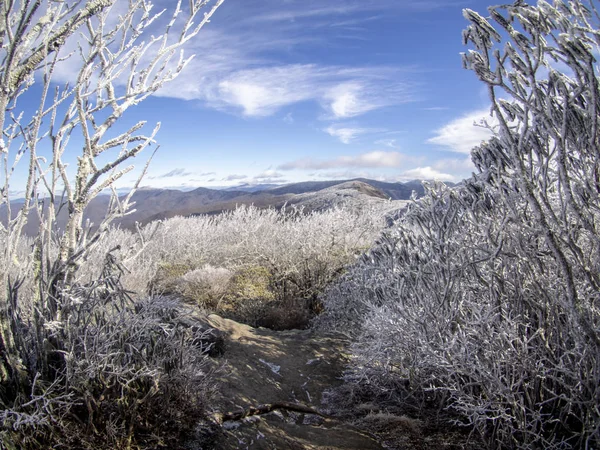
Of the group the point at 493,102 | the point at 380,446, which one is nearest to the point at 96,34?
the point at 493,102

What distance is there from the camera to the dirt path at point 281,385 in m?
3.42

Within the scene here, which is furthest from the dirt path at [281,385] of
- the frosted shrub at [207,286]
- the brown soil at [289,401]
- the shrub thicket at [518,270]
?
the frosted shrub at [207,286]

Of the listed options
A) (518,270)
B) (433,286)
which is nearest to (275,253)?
(433,286)

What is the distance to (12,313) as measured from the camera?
2670 millimetres

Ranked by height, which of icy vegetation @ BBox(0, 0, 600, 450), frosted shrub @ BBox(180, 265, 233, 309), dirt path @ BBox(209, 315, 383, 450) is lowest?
dirt path @ BBox(209, 315, 383, 450)

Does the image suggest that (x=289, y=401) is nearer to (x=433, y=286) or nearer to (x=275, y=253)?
(x=433, y=286)

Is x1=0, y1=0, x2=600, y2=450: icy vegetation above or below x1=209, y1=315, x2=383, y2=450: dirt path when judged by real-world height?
above

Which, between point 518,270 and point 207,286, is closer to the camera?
point 518,270

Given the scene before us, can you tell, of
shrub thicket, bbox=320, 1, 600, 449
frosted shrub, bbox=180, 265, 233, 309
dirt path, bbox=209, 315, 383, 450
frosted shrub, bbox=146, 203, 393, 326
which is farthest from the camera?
frosted shrub, bbox=146, 203, 393, 326

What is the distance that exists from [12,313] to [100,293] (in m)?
0.51

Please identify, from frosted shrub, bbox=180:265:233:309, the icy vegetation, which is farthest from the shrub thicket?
frosted shrub, bbox=180:265:233:309

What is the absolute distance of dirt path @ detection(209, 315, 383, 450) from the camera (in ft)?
11.2

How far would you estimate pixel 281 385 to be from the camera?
504 cm

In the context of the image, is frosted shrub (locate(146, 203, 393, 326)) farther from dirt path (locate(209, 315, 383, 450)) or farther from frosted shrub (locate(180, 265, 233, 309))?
dirt path (locate(209, 315, 383, 450))
